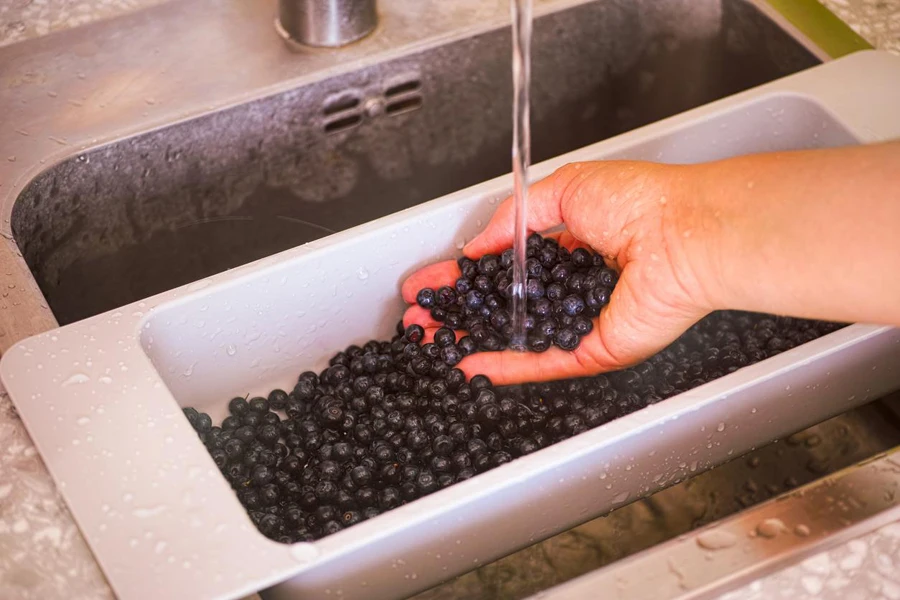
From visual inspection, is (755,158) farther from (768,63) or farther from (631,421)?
(768,63)

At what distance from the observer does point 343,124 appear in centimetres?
164

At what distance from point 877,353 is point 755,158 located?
0.30 m

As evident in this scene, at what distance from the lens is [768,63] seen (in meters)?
1.69

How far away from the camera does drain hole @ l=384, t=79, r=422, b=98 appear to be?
1636 mm

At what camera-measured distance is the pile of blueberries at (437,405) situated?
4.19 feet

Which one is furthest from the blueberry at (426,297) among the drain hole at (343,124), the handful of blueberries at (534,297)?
the drain hole at (343,124)

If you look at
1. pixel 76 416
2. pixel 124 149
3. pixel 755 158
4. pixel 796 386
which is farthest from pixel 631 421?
pixel 124 149

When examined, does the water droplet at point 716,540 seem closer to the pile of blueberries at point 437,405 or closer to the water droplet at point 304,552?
the pile of blueberries at point 437,405

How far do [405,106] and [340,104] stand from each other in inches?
4.7

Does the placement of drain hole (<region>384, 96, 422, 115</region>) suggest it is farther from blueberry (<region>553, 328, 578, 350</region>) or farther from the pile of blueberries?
blueberry (<region>553, 328, 578, 350</region>)

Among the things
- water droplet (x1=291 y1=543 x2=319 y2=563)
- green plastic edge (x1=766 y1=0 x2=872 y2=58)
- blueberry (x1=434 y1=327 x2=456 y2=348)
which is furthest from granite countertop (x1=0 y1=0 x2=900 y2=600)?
green plastic edge (x1=766 y1=0 x2=872 y2=58)

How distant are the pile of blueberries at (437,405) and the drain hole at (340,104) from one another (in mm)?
392

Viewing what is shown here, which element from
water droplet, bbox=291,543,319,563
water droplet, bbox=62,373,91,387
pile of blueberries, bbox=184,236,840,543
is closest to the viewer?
water droplet, bbox=291,543,319,563

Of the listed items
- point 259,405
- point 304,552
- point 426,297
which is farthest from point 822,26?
point 304,552
